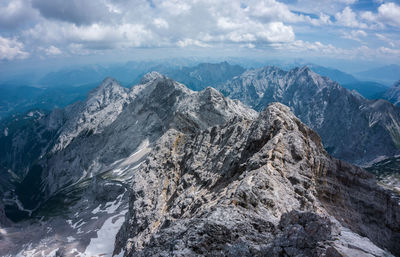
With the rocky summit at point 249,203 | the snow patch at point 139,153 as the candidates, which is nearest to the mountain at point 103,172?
the snow patch at point 139,153

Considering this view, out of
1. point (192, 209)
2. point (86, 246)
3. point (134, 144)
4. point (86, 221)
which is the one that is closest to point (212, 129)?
point (192, 209)

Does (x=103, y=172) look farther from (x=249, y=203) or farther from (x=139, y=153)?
(x=249, y=203)

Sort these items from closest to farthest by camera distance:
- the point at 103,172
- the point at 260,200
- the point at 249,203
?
the point at 249,203
the point at 260,200
the point at 103,172

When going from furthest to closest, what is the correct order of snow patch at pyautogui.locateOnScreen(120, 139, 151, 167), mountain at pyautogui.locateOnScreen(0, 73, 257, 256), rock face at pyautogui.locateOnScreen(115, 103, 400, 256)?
snow patch at pyautogui.locateOnScreen(120, 139, 151, 167) < mountain at pyautogui.locateOnScreen(0, 73, 257, 256) < rock face at pyautogui.locateOnScreen(115, 103, 400, 256)

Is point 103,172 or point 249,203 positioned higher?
point 249,203

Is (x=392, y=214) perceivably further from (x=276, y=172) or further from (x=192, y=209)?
(x=192, y=209)

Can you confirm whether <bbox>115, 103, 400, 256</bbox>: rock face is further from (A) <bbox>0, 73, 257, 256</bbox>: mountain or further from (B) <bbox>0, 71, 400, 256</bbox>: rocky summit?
(A) <bbox>0, 73, 257, 256</bbox>: mountain

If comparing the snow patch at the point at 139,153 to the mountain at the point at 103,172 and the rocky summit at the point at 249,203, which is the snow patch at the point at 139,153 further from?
the rocky summit at the point at 249,203

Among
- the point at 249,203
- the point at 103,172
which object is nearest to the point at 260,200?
the point at 249,203

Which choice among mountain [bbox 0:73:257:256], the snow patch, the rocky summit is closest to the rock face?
the rocky summit
